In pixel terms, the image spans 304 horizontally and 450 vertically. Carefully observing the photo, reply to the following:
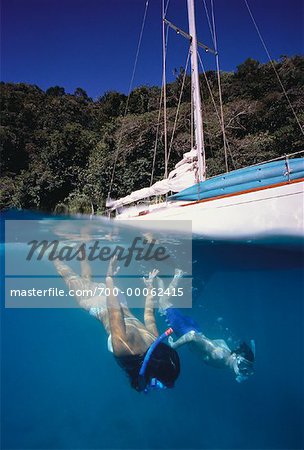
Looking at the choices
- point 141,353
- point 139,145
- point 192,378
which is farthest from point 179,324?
point 139,145

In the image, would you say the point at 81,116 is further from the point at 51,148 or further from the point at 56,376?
the point at 56,376

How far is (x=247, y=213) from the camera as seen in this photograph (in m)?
6.36

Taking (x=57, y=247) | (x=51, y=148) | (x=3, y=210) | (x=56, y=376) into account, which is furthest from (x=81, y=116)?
(x=56, y=376)

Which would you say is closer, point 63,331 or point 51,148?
point 63,331

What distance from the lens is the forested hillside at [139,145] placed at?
19.5 m

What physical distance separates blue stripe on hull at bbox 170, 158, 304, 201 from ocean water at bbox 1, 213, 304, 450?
1908 millimetres

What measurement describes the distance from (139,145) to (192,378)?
15.0 meters

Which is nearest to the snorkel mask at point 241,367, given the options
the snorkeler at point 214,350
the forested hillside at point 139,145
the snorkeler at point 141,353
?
the snorkeler at point 214,350

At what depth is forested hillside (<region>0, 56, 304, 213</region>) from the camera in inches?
768

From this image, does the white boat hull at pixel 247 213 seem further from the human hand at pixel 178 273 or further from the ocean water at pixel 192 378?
the human hand at pixel 178 273

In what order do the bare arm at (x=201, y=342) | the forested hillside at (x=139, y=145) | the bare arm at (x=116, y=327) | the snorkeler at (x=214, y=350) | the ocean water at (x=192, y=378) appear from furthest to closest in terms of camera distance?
1. the forested hillside at (x=139, y=145)
2. the bare arm at (x=201, y=342)
3. the snorkeler at (x=214, y=350)
4. the ocean water at (x=192, y=378)
5. the bare arm at (x=116, y=327)

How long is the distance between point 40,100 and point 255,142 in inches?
1249

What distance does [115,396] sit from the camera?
10312mm

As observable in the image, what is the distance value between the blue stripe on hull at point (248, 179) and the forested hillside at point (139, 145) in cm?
1115
